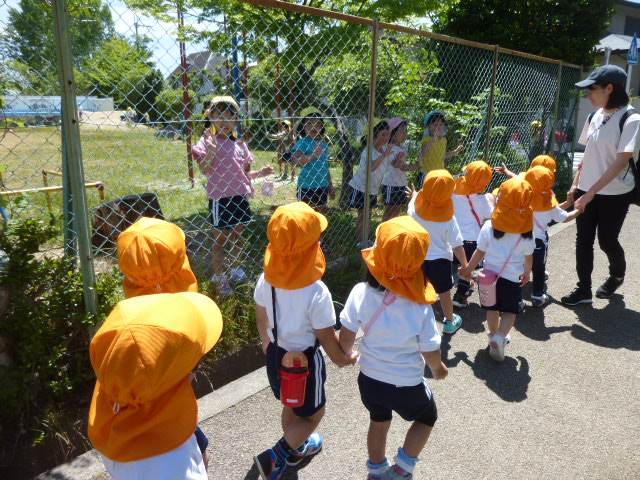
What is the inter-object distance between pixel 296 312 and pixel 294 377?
290 mm

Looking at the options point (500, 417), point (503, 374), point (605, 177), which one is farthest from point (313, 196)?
point (500, 417)

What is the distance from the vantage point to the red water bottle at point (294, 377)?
2.08 meters

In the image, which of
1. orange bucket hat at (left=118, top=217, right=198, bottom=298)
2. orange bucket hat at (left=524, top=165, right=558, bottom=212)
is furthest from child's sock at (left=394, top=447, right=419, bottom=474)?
orange bucket hat at (left=524, top=165, right=558, bottom=212)

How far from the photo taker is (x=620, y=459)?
2484 millimetres

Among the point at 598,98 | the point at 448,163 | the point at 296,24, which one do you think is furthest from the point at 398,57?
the point at 598,98

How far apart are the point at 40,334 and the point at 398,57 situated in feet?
15.9

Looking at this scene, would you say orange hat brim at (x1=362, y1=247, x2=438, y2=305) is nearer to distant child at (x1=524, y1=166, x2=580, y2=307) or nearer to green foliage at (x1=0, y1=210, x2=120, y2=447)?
green foliage at (x1=0, y1=210, x2=120, y2=447)

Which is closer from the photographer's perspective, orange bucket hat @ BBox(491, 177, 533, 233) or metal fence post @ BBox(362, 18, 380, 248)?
orange bucket hat @ BBox(491, 177, 533, 233)

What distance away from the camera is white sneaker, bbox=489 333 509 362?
10.9ft

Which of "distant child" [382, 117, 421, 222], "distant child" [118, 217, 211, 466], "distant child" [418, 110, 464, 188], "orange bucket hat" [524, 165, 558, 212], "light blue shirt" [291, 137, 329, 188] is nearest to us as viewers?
"distant child" [118, 217, 211, 466]

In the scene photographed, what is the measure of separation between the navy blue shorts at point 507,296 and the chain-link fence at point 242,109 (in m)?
1.36

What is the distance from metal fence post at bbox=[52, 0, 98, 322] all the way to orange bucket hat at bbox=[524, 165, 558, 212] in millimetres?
3291

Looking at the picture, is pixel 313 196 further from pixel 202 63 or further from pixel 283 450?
pixel 283 450

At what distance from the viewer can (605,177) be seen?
402 cm
